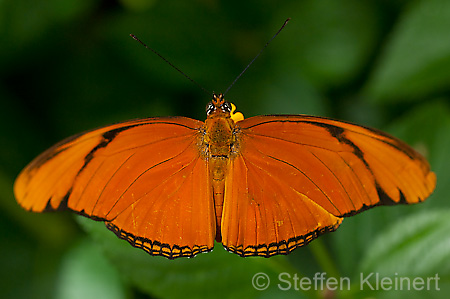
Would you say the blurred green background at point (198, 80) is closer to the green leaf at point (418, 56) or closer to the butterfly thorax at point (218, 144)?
the green leaf at point (418, 56)

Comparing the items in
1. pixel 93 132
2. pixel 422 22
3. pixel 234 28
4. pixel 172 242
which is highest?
pixel 234 28

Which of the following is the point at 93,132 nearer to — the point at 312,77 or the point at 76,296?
the point at 76,296

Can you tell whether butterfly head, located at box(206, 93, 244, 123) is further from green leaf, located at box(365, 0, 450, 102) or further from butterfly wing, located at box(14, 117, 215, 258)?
green leaf, located at box(365, 0, 450, 102)

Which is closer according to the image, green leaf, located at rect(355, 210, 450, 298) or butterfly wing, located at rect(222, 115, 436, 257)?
butterfly wing, located at rect(222, 115, 436, 257)

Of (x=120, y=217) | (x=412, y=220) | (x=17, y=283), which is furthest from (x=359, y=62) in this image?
(x=17, y=283)

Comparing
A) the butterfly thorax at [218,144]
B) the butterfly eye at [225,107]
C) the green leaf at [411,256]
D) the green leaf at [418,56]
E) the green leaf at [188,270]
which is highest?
the green leaf at [418,56]

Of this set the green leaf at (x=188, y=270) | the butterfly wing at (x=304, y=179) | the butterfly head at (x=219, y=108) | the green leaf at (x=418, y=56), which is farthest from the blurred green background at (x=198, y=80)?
the butterfly head at (x=219, y=108)

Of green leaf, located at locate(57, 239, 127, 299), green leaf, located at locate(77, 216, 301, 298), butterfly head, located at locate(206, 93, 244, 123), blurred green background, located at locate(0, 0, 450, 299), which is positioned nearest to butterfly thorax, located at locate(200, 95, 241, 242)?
butterfly head, located at locate(206, 93, 244, 123)

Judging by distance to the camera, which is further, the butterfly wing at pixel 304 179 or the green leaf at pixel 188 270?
the green leaf at pixel 188 270
